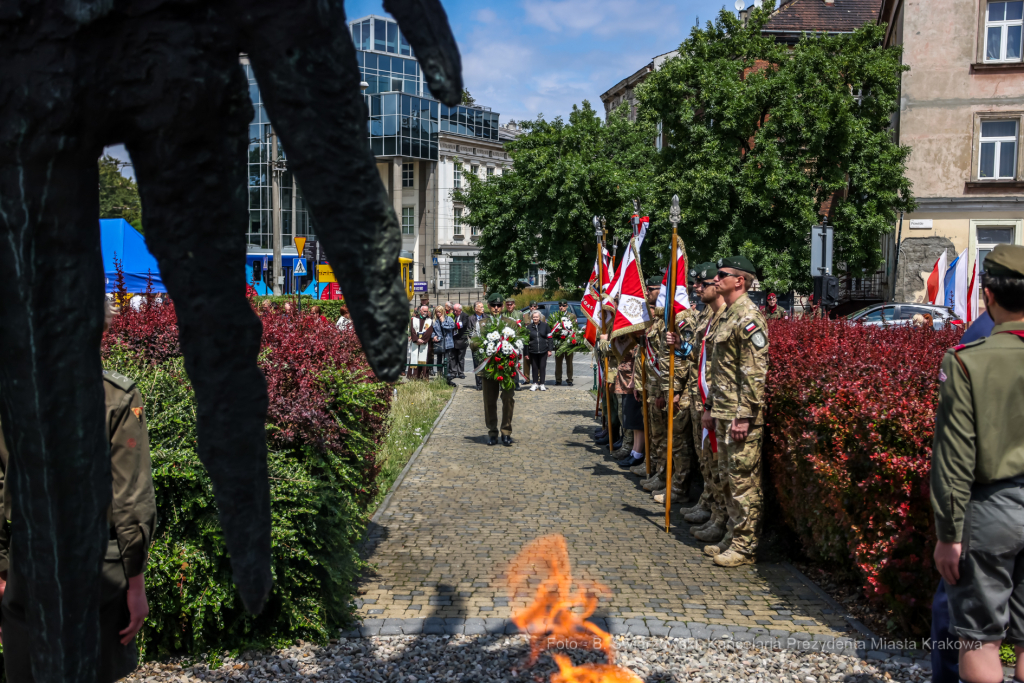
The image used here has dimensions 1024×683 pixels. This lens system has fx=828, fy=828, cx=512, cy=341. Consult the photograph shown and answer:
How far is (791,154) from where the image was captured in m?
A: 23.4

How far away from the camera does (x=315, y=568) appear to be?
16.3 feet

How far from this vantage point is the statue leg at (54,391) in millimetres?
1757

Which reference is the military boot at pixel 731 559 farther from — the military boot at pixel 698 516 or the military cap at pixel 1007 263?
the military cap at pixel 1007 263

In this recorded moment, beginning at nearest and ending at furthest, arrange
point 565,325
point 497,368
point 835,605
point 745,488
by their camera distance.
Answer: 1. point 835,605
2. point 745,488
3. point 497,368
4. point 565,325

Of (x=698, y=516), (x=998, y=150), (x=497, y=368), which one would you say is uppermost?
(x=998, y=150)

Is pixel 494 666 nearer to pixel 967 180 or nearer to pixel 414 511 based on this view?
pixel 414 511

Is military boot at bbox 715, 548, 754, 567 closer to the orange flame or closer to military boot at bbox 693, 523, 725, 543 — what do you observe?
military boot at bbox 693, 523, 725, 543

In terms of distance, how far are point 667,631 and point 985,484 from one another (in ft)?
7.49

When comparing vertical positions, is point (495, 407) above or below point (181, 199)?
below

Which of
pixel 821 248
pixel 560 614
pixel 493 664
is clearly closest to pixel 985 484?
pixel 493 664

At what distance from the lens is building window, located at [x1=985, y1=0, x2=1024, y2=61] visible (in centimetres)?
2438

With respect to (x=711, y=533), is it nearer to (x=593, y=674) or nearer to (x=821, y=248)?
(x=593, y=674)

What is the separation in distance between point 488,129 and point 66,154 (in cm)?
3675

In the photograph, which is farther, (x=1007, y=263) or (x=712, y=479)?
(x=712, y=479)
